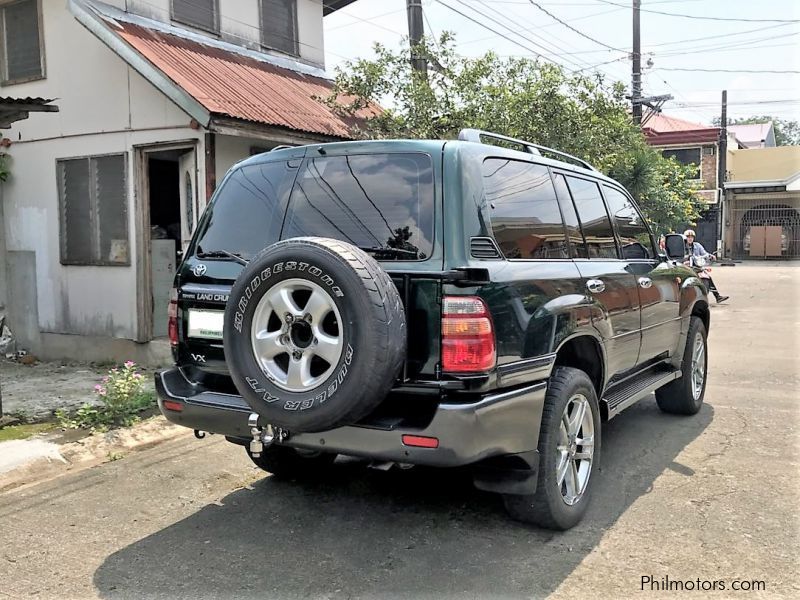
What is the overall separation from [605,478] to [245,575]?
229cm

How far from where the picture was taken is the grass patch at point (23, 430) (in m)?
5.43

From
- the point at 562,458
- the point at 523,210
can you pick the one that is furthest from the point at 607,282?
the point at 562,458

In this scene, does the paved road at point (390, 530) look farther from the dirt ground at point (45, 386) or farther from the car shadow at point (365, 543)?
the dirt ground at point (45, 386)

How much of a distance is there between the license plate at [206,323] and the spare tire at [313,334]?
38 centimetres

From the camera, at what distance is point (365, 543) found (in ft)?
11.5

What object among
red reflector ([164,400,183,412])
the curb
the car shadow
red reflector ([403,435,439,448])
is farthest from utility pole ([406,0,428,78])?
red reflector ([403,435,439,448])

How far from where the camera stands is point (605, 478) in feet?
14.3

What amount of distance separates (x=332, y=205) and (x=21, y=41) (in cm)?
809

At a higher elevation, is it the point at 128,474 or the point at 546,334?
the point at 546,334

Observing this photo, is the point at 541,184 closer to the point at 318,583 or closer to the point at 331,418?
the point at 331,418

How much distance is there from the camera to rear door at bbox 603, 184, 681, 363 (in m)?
4.73

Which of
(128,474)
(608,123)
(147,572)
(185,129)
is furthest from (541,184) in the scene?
(608,123)

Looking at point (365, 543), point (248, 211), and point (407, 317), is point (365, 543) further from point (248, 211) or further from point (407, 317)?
point (248, 211)

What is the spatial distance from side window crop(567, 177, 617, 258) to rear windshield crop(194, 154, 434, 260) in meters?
1.41
